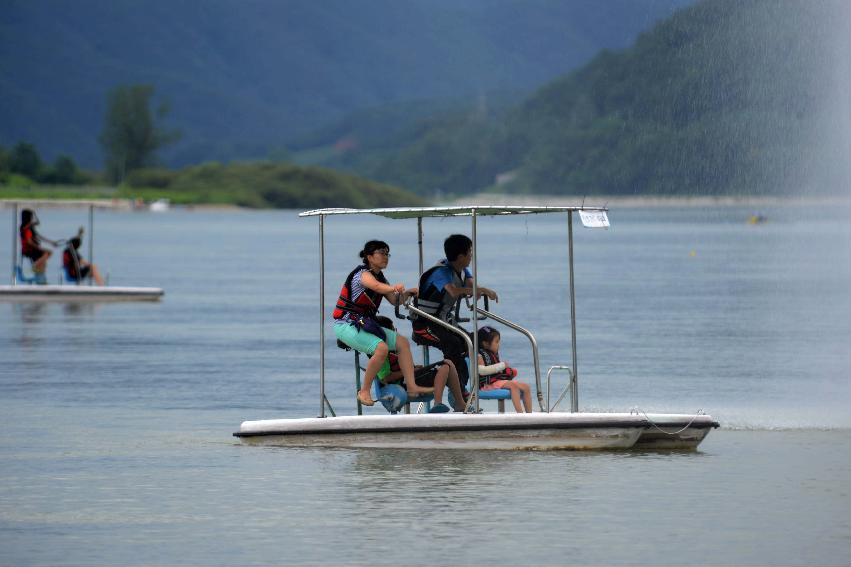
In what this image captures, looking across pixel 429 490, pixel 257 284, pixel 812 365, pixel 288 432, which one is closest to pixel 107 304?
pixel 257 284

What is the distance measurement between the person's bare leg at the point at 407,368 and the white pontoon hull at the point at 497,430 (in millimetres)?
392

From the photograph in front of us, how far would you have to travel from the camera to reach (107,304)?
4416cm

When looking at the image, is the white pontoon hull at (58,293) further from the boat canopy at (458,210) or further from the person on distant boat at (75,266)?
the boat canopy at (458,210)

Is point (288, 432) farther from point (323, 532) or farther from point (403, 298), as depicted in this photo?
point (323, 532)

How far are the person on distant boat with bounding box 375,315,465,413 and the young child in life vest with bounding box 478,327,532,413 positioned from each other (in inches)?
12.2

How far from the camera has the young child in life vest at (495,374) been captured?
17266 millimetres

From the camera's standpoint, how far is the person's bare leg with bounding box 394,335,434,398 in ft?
55.9

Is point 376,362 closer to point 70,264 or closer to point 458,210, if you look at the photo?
point 458,210

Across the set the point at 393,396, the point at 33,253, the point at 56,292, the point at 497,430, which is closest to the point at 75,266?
the point at 56,292

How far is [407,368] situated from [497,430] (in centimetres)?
112

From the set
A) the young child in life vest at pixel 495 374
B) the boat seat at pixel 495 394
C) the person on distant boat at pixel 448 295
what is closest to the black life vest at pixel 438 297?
the person on distant boat at pixel 448 295

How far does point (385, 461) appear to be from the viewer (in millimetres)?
16734

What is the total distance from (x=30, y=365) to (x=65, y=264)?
17094 millimetres

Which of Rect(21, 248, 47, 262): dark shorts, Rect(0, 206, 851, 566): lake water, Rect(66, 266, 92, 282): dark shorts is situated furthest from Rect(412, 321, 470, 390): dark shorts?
Rect(66, 266, 92, 282): dark shorts
